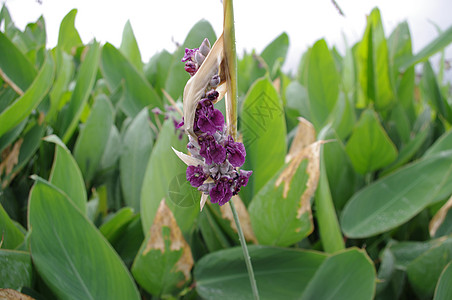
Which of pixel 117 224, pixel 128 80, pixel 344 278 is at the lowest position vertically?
pixel 344 278

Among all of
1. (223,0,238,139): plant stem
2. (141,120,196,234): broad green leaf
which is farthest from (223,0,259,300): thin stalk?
(141,120,196,234): broad green leaf

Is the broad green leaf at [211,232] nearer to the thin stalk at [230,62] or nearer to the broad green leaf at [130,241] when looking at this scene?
the broad green leaf at [130,241]

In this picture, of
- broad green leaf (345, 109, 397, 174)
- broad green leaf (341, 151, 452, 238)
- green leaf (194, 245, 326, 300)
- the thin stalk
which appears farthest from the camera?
broad green leaf (345, 109, 397, 174)

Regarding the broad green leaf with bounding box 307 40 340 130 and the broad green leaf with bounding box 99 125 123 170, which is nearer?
the broad green leaf with bounding box 99 125 123 170

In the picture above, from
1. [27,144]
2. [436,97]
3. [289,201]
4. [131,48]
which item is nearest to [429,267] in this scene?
[289,201]

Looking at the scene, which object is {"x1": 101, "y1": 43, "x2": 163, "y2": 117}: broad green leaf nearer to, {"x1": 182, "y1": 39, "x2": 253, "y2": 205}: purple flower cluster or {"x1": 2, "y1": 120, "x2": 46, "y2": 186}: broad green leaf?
{"x1": 2, "y1": 120, "x2": 46, "y2": 186}: broad green leaf

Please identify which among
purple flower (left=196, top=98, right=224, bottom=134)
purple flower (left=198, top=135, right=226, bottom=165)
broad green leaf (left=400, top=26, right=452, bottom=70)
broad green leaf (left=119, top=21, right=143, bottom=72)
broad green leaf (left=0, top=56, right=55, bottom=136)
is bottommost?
broad green leaf (left=400, top=26, right=452, bottom=70)

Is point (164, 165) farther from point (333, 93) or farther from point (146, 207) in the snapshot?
point (333, 93)

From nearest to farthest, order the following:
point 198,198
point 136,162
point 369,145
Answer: point 198,198
point 136,162
point 369,145

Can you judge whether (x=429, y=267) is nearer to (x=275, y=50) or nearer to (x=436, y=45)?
(x=436, y=45)
